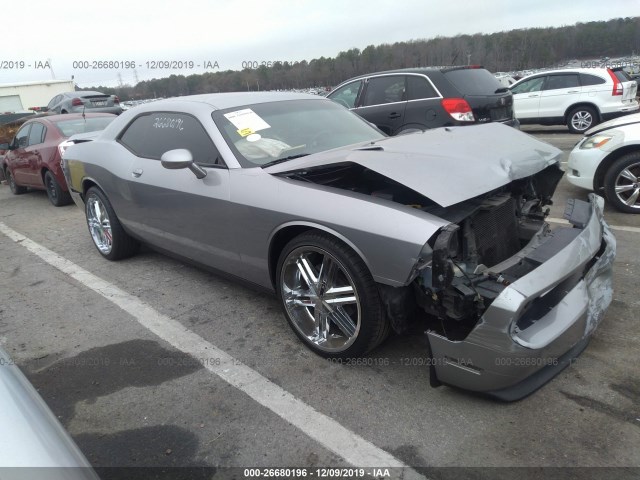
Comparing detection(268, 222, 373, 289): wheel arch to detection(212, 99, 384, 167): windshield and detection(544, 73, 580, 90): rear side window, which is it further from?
detection(544, 73, 580, 90): rear side window

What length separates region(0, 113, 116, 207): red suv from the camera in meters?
7.52

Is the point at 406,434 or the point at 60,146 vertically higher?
the point at 60,146

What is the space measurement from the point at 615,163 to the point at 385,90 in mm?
3530

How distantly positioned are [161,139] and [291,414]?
258 cm

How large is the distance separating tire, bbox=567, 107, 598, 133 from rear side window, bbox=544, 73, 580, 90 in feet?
2.13

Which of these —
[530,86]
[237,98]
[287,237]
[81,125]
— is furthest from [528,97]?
[287,237]

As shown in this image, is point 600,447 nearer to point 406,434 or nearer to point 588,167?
point 406,434

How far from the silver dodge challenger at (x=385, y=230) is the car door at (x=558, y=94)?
9.73m

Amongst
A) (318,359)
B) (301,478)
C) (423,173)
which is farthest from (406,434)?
(423,173)

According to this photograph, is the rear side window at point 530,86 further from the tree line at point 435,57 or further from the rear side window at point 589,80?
the tree line at point 435,57

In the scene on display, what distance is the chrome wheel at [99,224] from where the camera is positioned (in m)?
4.77

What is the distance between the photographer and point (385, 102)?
7.41m

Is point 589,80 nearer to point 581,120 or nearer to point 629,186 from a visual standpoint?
point 581,120

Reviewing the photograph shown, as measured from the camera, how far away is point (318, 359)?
2.91 meters
